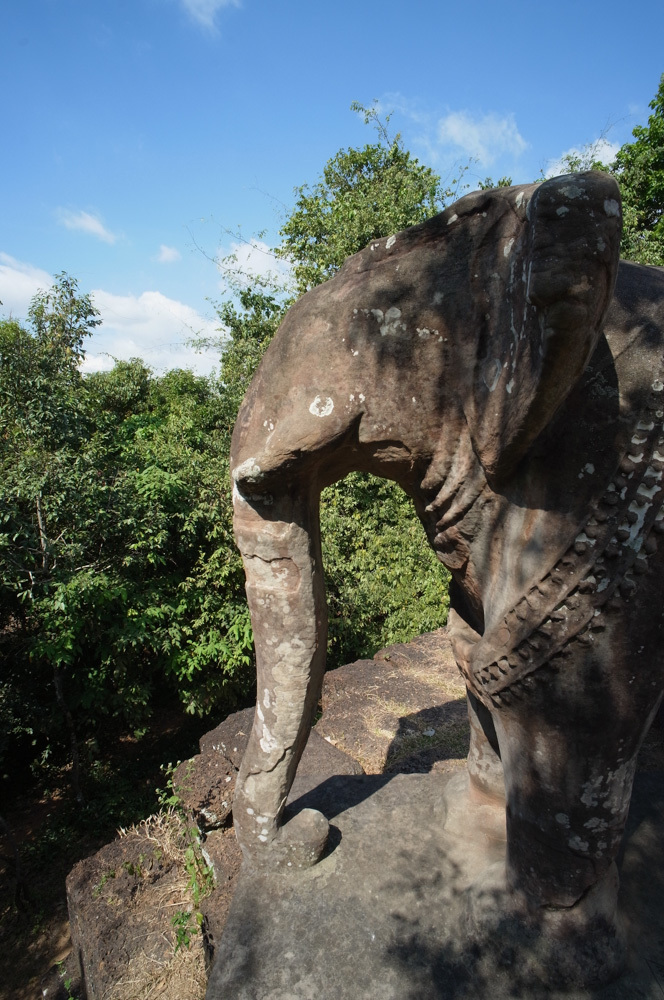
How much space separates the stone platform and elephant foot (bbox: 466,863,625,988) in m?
0.02

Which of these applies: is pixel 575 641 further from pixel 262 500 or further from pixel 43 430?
pixel 43 430

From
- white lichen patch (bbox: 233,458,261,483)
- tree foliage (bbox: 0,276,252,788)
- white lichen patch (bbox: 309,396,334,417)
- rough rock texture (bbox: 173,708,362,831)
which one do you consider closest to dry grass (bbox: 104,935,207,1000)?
rough rock texture (bbox: 173,708,362,831)

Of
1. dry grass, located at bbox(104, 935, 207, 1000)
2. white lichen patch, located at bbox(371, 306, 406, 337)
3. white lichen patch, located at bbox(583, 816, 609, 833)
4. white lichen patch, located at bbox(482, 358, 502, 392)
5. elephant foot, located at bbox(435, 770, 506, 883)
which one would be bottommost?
dry grass, located at bbox(104, 935, 207, 1000)

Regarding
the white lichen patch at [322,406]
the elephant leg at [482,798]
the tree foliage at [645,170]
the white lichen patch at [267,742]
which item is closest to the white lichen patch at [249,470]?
the white lichen patch at [322,406]

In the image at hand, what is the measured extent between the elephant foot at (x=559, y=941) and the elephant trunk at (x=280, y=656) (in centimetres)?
61

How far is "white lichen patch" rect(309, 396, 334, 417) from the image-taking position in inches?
57.6

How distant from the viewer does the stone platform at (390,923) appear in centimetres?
156

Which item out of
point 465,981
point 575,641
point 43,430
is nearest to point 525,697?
point 575,641

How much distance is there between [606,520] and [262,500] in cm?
86

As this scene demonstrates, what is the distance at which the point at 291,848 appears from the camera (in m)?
1.92

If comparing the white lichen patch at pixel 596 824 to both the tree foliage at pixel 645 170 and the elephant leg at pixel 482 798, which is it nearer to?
the elephant leg at pixel 482 798

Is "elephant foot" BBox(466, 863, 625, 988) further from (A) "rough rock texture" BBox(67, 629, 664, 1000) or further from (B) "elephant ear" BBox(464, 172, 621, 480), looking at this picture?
(B) "elephant ear" BBox(464, 172, 621, 480)

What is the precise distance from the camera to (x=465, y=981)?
1546mm

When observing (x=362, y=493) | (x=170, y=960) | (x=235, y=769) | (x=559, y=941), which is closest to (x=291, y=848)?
(x=559, y=941)
